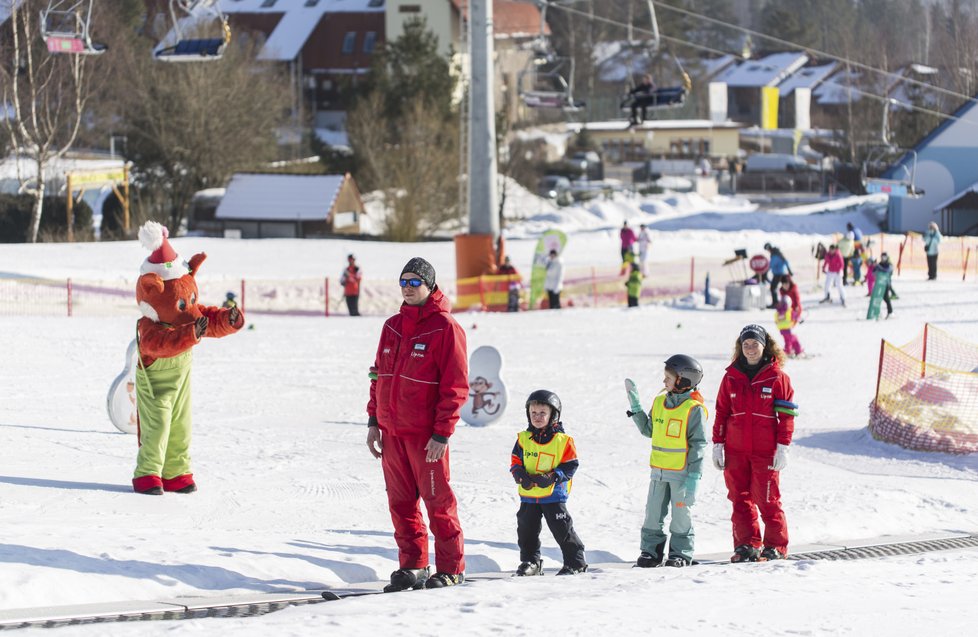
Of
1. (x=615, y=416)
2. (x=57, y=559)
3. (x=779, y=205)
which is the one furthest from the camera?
(x=779, y=205)

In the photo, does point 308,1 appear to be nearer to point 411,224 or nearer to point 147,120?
point 147,120

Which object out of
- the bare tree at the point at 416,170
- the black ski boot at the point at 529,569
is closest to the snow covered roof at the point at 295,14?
the bare tree at the point at 416,170

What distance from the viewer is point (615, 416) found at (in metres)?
15.4

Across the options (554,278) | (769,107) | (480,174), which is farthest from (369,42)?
(554,278)

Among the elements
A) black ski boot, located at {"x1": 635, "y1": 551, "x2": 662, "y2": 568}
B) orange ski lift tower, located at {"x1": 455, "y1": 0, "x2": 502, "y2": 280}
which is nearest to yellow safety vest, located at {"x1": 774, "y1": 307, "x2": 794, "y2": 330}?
orange ski lift tower, located at {"x1": 455, "y1": 0, "x2": 502, "y2": 280}

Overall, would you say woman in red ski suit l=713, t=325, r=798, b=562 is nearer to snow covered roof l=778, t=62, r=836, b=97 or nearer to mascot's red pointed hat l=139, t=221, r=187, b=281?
mascot's red pointed hat l=139, t=221, r=187, b=281

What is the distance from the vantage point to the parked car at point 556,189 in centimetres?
6209

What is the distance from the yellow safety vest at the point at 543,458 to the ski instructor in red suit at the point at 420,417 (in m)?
0.58

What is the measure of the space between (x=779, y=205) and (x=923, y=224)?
15.0 meters

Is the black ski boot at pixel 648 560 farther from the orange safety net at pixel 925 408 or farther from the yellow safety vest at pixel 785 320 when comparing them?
the yellow safety vest at pixel 785 320

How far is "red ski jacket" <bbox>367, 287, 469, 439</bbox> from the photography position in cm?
745

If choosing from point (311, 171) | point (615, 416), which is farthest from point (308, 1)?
point (615, 416)

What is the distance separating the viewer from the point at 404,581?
7.55m

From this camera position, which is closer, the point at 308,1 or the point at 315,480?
the point at 315,480
